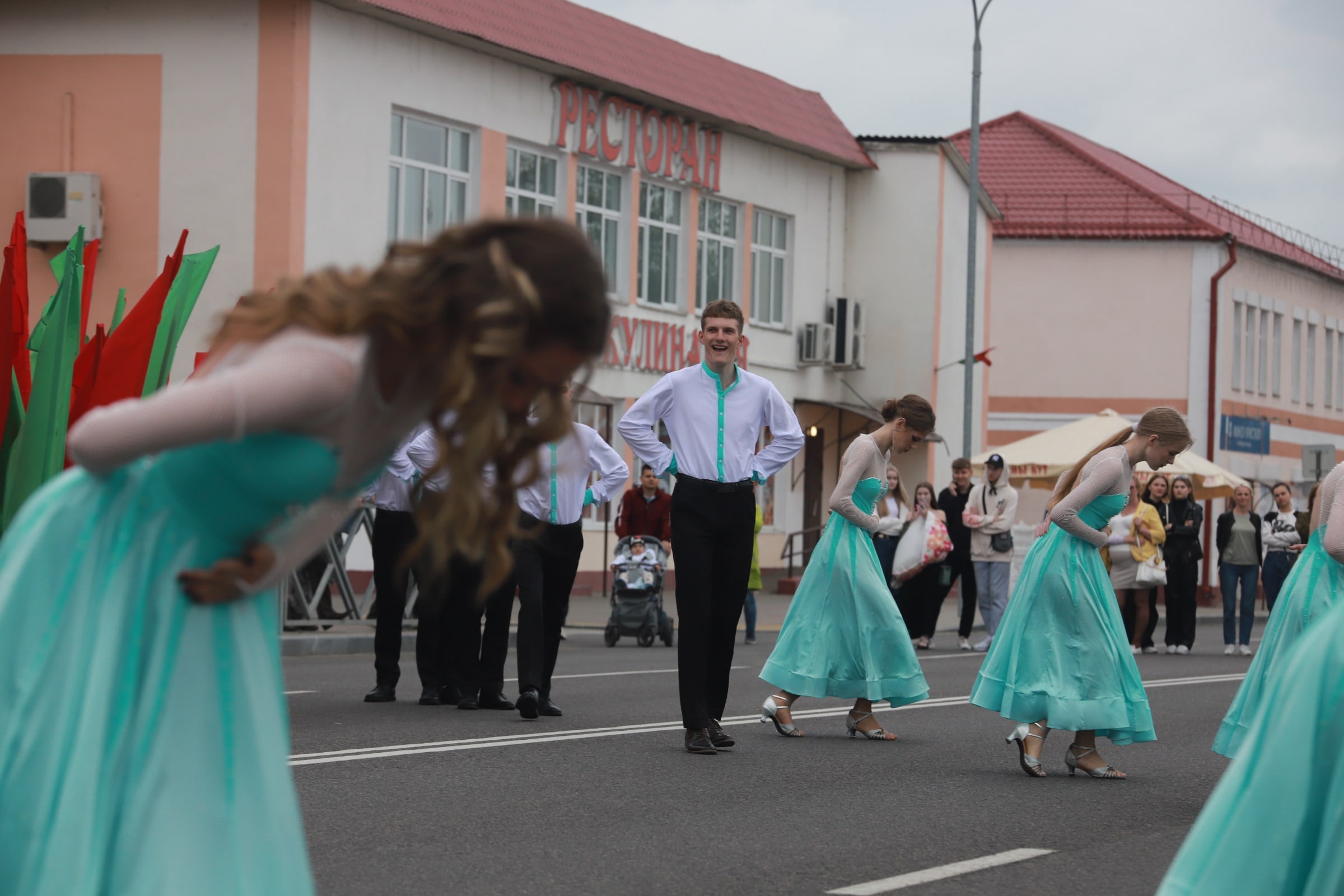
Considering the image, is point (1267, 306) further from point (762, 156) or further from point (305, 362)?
point (305, 362)

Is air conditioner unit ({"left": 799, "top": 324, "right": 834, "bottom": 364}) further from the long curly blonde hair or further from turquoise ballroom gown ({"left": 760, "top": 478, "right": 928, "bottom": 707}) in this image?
the long curly blonde hair

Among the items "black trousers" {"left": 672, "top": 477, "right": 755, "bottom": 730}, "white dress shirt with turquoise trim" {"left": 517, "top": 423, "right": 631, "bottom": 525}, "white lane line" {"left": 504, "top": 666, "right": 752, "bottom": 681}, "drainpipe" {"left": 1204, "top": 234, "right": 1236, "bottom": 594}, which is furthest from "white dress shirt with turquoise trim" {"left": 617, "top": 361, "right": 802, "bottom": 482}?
"drainpipe" {"left": 1204, "top": 234, "right": 1236, "bottom": 594}

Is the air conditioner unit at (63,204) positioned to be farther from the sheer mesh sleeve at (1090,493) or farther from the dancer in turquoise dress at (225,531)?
the dancer in turquoise dress at (225,531)

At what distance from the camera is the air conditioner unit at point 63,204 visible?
81.3 ft

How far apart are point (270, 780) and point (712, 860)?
→ 349cm

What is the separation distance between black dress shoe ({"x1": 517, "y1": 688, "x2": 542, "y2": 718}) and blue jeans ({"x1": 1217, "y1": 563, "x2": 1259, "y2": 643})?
12076 millimetres

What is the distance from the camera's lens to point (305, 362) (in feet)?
9.96

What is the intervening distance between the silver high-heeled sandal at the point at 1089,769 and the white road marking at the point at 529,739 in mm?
2350

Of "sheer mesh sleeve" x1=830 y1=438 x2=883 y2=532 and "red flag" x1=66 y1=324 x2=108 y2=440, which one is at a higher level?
"red flag" x1=66 y1=324 x2=108 y2=440

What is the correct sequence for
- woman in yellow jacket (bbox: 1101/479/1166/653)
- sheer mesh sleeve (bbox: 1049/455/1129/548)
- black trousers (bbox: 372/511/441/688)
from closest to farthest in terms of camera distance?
sheer mesh sleeve (bbox: 1049/455/1129/548), black trousers (bbox: 372/511/441/688), woman in yellow jacket (bbox: 1101/479/1166/653)

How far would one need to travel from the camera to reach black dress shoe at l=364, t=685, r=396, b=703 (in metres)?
12.1

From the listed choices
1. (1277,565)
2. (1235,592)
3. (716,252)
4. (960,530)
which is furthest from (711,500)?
(716,252)

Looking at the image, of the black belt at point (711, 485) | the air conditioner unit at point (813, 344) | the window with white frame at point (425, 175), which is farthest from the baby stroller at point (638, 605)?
the air conditioner unit at point (813, 344)

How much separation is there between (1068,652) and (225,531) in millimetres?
6472
